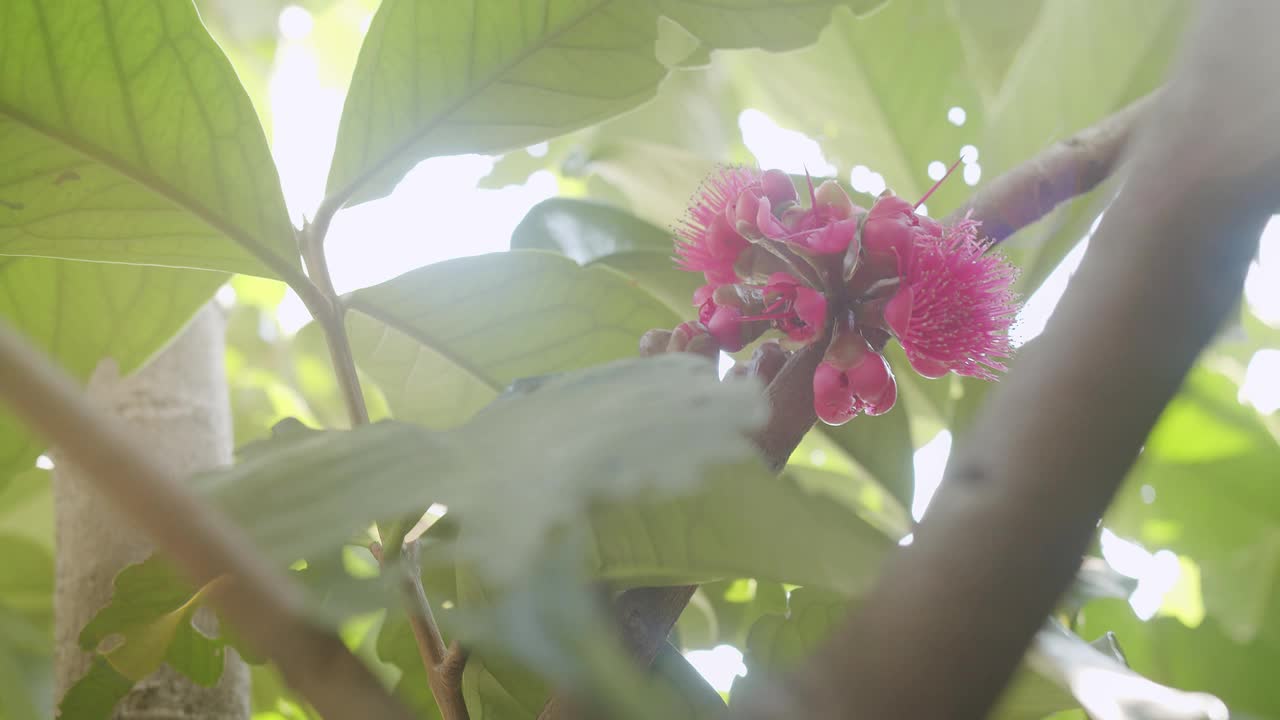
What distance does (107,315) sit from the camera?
0.72m

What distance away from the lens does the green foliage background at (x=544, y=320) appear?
0.92 feet

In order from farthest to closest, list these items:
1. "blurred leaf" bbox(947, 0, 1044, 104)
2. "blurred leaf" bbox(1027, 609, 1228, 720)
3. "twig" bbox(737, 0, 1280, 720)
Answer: "blurred leaf" bbox(947, 0, 1044, 104), "blurred leaf" bbox(1027, 609, 1228, 720), "twig" bbox(737, 0, 1280, 720)

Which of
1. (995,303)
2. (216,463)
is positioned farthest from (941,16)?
(216,463)

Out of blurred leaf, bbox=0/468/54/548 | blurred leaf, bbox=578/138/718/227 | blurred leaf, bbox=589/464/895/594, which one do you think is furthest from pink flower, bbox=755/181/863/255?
blurred leaf, bbox=0/468/54/548

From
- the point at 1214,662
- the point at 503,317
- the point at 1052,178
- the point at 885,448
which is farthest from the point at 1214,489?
the point at 503,317

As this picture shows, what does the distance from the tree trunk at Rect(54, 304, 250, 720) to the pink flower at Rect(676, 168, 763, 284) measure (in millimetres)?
405

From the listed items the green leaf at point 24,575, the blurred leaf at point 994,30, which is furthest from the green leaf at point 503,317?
the blurred leaf at point 994,30

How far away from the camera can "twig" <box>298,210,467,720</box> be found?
0.45m

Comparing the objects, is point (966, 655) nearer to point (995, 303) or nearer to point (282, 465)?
point (282, 465)

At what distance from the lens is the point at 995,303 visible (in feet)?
1.93

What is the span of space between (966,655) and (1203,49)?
202 mm

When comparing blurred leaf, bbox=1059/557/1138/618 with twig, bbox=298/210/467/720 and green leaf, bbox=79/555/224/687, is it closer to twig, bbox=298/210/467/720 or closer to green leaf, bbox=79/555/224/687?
twig, bbox=298/210/467/720

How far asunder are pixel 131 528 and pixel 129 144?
36 cm

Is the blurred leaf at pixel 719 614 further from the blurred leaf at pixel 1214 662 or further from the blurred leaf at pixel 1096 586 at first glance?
the blurred leaf at pixel 1214 662
